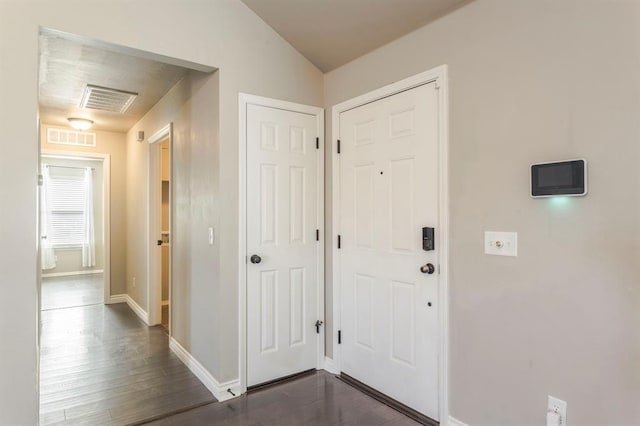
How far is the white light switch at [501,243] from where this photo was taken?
1.85 metres

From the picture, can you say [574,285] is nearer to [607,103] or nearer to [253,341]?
[607,103]

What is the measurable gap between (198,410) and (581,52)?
297 cm

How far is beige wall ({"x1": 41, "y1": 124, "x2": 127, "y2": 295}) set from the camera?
545 centimetres

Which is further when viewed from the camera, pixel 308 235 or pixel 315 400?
pixel 308 235

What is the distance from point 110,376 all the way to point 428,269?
2659mm

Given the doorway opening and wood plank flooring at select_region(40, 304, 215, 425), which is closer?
wood plank flooring at select_region(40, 304, 215, 425)

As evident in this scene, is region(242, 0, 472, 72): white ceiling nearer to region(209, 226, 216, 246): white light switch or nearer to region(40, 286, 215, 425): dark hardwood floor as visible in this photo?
region(209, 226, 216, 246): white light switch

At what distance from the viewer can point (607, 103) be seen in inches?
60.2

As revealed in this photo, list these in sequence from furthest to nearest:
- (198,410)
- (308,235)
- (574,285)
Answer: (308,235) → (198,410) → (574,285)

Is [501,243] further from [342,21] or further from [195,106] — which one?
[195,106]

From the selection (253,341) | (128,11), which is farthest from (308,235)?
(128,11)

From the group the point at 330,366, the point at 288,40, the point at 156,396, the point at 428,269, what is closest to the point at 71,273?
the point at 156,396

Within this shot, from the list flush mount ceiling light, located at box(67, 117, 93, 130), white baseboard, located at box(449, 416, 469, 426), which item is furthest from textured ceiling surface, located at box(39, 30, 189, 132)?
white baseboard, located at box(449, 416, 469, 426)

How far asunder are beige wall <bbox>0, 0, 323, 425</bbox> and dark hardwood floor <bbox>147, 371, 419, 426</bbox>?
26 cm
